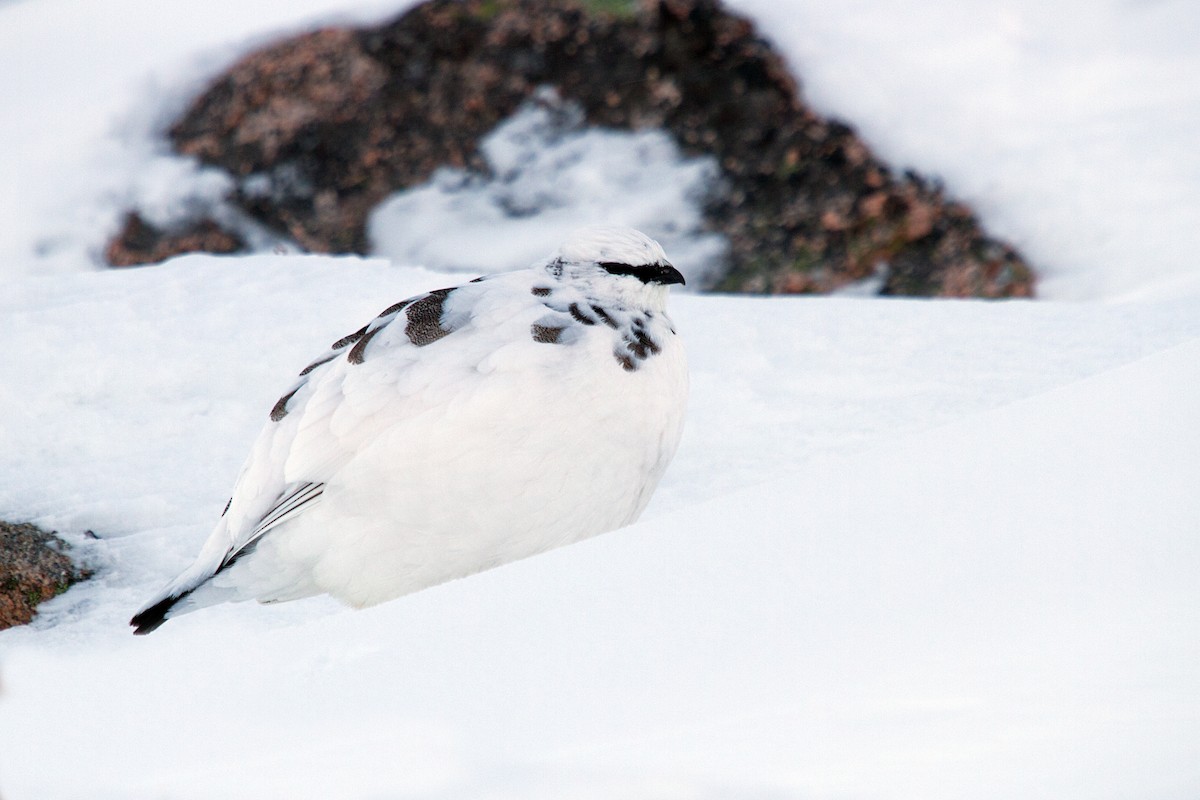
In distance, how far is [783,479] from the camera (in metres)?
1.75

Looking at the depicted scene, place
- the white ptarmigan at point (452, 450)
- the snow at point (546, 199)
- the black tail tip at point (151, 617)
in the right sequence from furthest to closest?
the snow at point (546, 199) → the black tail tip at point (151, 617) → the white ptarmigan at point (452, 450)

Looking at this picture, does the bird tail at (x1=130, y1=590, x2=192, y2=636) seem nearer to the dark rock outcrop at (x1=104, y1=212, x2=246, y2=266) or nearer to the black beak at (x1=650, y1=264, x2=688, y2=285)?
the black beak at (x1=650, y1=264, x2=688, y2=285)

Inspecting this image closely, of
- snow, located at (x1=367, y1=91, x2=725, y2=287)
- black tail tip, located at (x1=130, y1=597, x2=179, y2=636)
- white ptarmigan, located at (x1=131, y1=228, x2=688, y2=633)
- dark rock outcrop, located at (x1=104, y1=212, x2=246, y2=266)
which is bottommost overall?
black tail tip, located at (x1=130, y1=597, x2=179, y2=636)

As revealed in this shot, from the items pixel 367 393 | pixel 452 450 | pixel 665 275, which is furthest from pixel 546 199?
pixel 452 450

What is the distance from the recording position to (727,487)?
100 inches

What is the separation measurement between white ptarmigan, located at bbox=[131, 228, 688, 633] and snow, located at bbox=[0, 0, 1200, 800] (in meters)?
0.20

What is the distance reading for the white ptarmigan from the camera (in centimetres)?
199

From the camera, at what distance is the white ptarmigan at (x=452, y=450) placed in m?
1.99

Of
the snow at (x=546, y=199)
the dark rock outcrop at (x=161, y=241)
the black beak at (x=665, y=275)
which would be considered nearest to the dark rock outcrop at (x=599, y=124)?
the snow at (x=546, y=199)

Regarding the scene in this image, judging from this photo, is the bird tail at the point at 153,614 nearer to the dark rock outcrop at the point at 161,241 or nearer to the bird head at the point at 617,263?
the bird head at the point at 617,263

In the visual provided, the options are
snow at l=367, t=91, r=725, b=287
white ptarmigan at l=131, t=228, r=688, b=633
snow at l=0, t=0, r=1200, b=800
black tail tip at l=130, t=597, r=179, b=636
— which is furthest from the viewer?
snow at l=367, t=91, r=725, b=287

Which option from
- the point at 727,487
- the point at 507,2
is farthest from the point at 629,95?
the point at 727,487

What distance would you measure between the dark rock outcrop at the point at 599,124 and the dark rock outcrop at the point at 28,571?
3.26 meters

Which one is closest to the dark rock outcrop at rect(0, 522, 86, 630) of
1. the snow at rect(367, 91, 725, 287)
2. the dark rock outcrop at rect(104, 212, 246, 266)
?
the snow at rect(367, 91, 725, 287)
